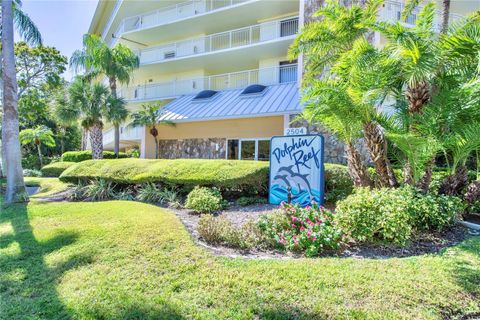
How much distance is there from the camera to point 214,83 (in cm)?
2070

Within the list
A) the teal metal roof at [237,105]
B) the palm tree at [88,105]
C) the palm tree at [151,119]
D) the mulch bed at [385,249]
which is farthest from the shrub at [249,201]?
the palm tree at [88,105]

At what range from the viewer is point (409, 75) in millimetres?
6160

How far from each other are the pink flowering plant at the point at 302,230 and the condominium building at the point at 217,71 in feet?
28.1

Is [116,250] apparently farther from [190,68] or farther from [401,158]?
[190,68]

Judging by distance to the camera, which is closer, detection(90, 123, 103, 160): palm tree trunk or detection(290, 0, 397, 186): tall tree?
detection(290, 0, 397, 186): tall tree

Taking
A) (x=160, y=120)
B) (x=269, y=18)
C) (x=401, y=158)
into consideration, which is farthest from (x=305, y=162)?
(x=269, y=18)

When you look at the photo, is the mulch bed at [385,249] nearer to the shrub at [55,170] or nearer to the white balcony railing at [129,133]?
the white balcony railing at [129,133]

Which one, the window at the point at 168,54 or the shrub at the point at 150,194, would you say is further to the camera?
the window at the point at 168,54

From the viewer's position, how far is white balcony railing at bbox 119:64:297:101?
18.2 metres

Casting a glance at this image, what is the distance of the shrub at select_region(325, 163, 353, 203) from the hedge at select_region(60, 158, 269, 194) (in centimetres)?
191

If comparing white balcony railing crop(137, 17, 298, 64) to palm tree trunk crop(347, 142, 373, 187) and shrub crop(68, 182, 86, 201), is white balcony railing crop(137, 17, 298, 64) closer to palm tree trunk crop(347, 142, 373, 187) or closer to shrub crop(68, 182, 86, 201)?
palm tree trunk crop(347, 142, 373, 187)

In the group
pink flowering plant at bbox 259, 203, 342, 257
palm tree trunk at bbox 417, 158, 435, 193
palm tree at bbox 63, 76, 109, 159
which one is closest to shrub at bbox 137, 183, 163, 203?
pink flowering plant at bbox 259, 203, 342, 257

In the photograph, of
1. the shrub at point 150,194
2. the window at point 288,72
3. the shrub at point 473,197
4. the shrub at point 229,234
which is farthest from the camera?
the window at point 288,72

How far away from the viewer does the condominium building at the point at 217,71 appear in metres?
16.3
